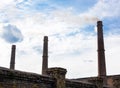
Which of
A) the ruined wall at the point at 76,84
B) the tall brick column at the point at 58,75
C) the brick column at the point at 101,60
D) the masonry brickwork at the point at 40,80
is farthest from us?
the brick column at the point at 101,60

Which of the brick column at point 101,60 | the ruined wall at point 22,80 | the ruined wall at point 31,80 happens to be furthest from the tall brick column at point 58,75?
the brick column at point 101,60

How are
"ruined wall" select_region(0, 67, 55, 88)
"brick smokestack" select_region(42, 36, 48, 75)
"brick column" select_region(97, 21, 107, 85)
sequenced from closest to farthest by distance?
"ruined wall" select_region(0, 67, 55, 88) → "brick column" select_region(97, 21, 107, 85) → "brick smokestack" select_region(42, 36, 48, 75)

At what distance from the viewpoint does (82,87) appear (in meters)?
13.8

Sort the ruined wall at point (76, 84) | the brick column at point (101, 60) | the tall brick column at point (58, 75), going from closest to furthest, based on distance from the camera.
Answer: the tall brick column at point (58, 75) → the ruined wall at point (76, 84) → the brick column at point (101, 60)

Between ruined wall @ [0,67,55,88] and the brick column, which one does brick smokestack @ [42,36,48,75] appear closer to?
the brick column

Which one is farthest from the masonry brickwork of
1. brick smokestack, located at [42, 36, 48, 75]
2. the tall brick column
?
brick smokestack, located at [42, 36, 48, 75]

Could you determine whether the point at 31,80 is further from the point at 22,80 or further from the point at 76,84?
the point at 76,84

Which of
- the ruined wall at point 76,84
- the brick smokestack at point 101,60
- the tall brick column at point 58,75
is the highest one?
the brick smokestack at point 101,60

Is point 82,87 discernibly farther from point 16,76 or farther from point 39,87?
point 16,76

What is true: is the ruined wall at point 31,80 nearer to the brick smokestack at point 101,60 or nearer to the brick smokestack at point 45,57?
the brick smokestack at point 101,60

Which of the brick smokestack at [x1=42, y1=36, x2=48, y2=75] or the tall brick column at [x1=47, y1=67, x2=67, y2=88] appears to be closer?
the tall brick column at [x1=47, y1=67, x2=67, y2=88]

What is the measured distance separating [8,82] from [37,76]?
1.54 meters

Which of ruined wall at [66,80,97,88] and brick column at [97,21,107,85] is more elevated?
brick column at [97,21,107,85]

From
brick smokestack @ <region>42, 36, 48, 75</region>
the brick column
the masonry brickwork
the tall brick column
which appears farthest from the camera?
brick smokestack @ <region>42, 36, 48, 75</region>
